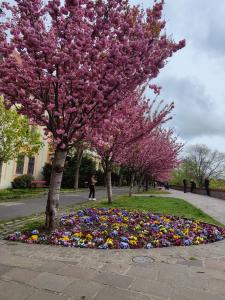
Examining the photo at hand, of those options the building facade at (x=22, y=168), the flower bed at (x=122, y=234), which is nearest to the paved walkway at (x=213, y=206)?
the flower bed at (x=122, y=234)

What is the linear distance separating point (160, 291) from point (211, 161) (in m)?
77.6

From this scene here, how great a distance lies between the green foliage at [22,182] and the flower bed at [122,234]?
21.3 meters

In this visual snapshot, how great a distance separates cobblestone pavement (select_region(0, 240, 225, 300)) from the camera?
4.03m

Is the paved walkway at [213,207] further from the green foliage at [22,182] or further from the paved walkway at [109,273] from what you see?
the green foliage at [22,182]

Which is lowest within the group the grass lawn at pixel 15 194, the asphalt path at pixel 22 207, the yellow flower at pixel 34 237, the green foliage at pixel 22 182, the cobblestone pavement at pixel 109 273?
the cobblestone pavement at pixel 109 273

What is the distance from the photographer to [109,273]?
4840 millimetres

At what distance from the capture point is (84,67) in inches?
269

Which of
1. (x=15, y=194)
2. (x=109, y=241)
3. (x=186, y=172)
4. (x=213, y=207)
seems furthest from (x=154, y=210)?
(x=186, y=172)

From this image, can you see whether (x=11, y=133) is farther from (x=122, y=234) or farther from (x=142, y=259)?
(x=142, y=259)

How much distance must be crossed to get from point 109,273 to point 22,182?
25914mm

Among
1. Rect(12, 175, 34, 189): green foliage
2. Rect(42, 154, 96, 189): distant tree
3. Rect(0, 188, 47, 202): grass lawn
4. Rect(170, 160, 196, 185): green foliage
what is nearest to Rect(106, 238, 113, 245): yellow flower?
Rect(0, 188, 47, 202): grass lawn

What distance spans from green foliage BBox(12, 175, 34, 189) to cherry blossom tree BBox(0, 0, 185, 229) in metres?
23.0

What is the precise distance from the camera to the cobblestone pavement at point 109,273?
4031 millimetres

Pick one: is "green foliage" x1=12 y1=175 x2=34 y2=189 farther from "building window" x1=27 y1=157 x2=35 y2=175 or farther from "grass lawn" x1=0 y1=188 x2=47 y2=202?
"grass lawn" x1=0 y1=188 x2=47 y2=202
